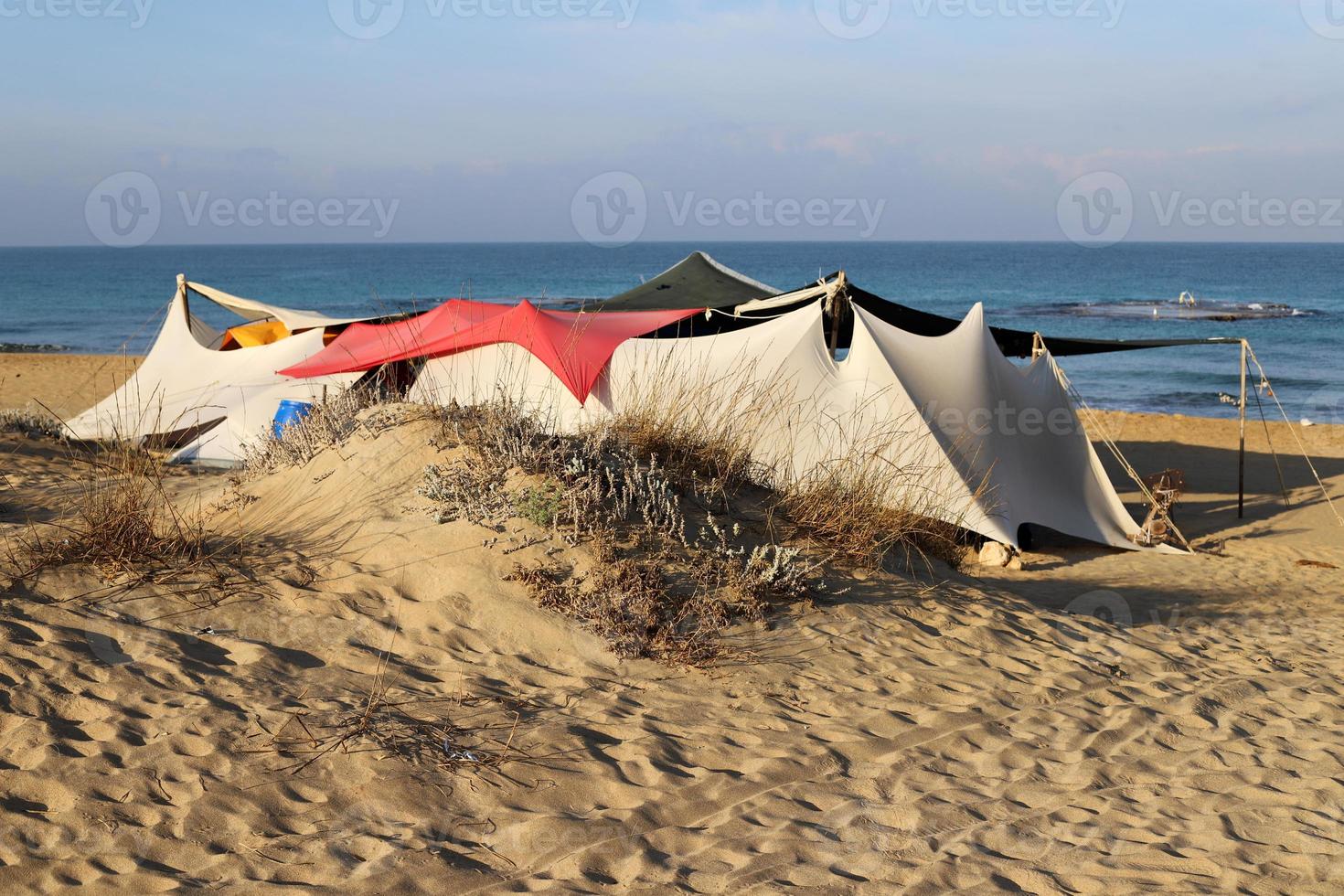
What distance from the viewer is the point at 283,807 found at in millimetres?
3166

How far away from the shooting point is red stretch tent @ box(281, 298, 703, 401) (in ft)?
27.1

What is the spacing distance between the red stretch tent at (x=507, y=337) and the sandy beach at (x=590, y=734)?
2558 millimetres

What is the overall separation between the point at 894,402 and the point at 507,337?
320 cm

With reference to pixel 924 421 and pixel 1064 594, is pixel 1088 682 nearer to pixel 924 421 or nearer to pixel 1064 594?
pixel 1064 594

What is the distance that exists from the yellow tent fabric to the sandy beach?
Answer: 22.1 ft

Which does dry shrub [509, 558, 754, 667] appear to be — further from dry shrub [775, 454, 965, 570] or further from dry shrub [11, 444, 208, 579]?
dry shrub [11, 444, 208, 579]

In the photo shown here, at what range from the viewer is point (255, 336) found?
1232 centimetres

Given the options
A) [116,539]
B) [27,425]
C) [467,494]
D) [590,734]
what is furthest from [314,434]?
[27,425]

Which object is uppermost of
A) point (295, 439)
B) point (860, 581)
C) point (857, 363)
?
point (857, 363)

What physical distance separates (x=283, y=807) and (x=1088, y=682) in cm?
355

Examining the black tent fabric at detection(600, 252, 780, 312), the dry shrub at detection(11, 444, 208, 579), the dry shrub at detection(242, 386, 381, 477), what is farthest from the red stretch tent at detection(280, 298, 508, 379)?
the dry shrub at detection(11, 444, 208, 579)

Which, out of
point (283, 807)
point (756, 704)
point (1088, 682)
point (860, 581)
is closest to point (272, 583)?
point (283, 807)

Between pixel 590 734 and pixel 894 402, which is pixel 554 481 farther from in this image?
pixel 894 402

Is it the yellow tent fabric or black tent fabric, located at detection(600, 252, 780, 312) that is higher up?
black tent fabric, located at detection(600, 252, 780, 312)
